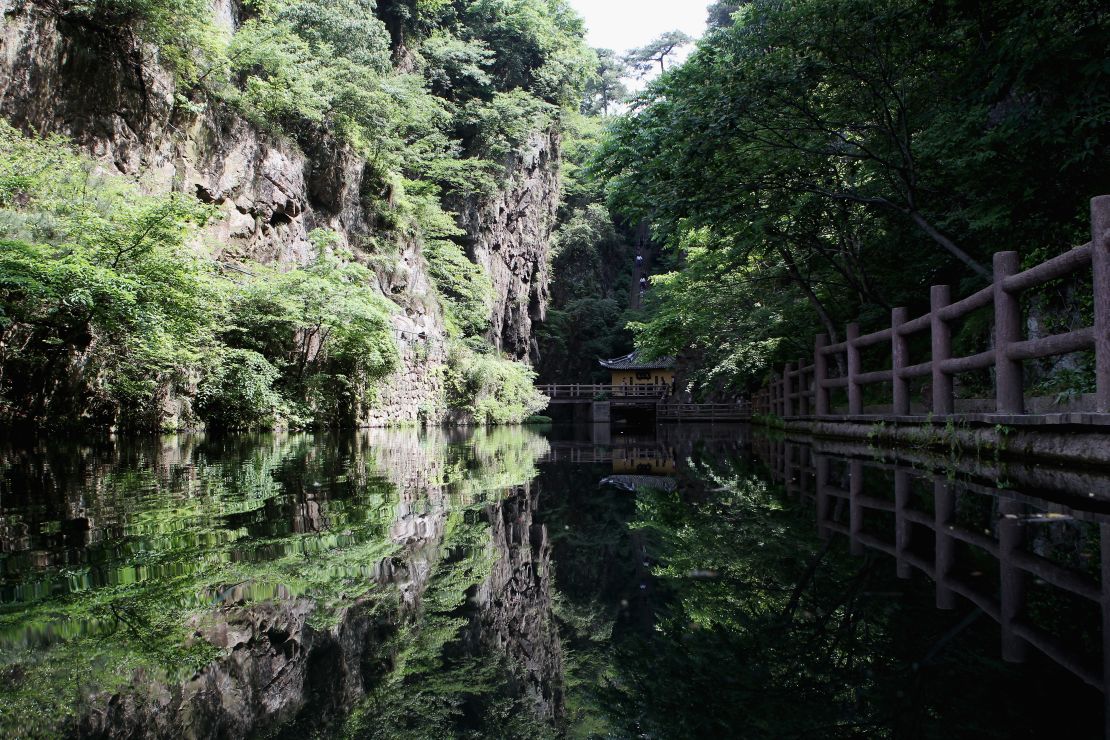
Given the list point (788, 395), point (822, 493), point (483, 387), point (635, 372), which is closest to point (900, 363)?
point (822, 493)

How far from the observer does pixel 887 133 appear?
723 centimetres

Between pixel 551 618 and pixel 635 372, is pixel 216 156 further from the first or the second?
pixel 635 372

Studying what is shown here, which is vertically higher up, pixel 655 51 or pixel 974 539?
pixel 655 51

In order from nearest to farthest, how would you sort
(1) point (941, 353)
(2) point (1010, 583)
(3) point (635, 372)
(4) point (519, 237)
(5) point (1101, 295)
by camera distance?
1. (2) point (1010, 583)
2. (5) point (1101, 295)
3. (1) point (941, 353)
4. (4) point (519, 237)
5. (3) point (635, 372)

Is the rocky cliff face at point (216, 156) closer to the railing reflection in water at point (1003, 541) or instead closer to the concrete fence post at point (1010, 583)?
the railing reflection in water at point (1003, 541)

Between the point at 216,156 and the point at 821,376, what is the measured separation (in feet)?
39.7

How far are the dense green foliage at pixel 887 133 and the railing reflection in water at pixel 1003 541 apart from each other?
2.87 metres

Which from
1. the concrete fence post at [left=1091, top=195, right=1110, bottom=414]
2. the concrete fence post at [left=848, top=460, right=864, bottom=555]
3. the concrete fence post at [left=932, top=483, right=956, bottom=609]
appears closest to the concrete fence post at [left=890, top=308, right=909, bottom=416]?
the concrete fence post at [left=848, top=460, right=864, bottom=555]

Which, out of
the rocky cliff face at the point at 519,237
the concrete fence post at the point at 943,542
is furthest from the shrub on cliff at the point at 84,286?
the rocky cliff face at the point at 519,237

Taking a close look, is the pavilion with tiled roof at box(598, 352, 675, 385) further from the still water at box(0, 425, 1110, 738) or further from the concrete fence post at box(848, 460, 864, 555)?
the still water at box(0, 425, 1110, 738)

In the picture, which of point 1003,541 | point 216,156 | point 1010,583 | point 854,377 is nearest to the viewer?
point 1010,583

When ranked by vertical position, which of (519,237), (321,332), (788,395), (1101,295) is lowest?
(788,395)

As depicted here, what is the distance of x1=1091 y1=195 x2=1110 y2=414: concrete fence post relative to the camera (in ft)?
11.2

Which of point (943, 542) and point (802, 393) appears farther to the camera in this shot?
point (802, 393)
